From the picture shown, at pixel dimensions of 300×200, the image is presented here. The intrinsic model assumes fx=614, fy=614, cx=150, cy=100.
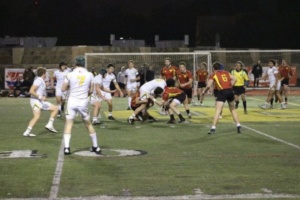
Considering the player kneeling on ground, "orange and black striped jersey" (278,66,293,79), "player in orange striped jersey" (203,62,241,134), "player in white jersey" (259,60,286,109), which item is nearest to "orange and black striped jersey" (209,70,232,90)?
"player in orange striped jersey" (203,62,241,134)

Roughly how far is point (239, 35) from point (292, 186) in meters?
64.2

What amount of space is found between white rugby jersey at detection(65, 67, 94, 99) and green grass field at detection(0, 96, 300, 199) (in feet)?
3.92

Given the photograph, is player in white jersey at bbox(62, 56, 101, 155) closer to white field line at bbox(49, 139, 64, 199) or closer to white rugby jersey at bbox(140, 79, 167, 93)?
white field line at bbox(49, 139, 64, 199)

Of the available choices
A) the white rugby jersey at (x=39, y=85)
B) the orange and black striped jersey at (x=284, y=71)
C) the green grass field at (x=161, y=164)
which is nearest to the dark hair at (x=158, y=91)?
the green grass field at (x=161, y=164)

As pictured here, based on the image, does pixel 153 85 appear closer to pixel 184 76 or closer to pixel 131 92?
pixel 184 76

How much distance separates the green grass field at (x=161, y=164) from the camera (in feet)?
28.1

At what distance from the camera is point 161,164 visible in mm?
10812

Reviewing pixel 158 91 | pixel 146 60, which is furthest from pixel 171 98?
pixel 146 60

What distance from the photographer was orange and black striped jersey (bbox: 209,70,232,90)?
51.1 ft

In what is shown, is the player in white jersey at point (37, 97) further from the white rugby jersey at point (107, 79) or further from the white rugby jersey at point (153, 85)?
the white rugby jersey at point (107, 79)

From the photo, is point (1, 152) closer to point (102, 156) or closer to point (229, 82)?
point (102, 156)

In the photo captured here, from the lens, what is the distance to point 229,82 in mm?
15633

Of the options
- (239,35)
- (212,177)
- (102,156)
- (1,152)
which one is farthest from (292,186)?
(239,35)

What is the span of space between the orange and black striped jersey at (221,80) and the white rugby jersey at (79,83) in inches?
179
